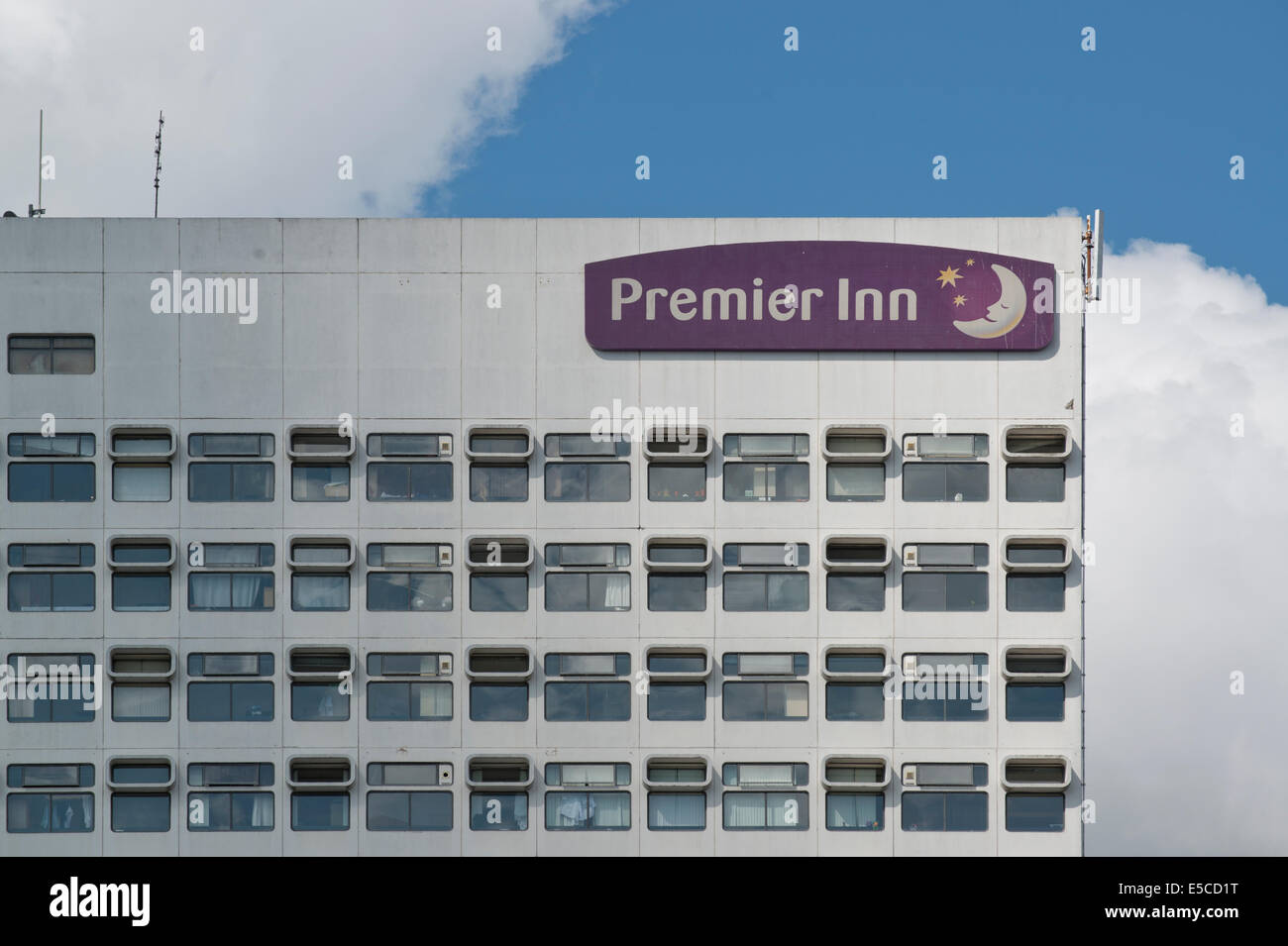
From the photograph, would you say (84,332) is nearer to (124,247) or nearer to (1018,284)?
(124,247)

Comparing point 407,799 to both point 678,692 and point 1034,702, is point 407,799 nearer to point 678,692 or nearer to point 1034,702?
point 678,692

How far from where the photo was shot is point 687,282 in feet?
162

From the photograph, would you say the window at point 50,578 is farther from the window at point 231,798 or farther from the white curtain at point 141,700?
the window at point 231,798

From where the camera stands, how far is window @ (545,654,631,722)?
159 feet

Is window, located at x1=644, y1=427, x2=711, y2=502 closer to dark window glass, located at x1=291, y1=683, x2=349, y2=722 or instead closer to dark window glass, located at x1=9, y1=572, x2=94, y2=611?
dark window glass, located at x1=291, y1=683, x2=349, y2=722

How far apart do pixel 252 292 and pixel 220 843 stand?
16493 millimetres

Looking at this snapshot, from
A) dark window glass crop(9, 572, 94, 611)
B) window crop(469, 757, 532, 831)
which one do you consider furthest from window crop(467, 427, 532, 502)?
dark window glass crop(9, 572, 94, 611)

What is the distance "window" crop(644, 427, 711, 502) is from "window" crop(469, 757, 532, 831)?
908 centimetres

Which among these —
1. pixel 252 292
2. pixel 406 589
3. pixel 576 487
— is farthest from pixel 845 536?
pixel 252 292

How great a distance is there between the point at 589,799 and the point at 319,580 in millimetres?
10383

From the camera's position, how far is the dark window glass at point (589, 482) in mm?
48656

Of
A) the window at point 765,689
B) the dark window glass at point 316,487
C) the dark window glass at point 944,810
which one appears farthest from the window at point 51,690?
the dark window glass at point 944,810

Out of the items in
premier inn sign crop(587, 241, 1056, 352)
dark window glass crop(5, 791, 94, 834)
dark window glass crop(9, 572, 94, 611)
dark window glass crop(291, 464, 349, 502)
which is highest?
premier inn sign crop(587, 241, 1056, 352)

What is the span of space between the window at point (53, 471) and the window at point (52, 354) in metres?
2.02
